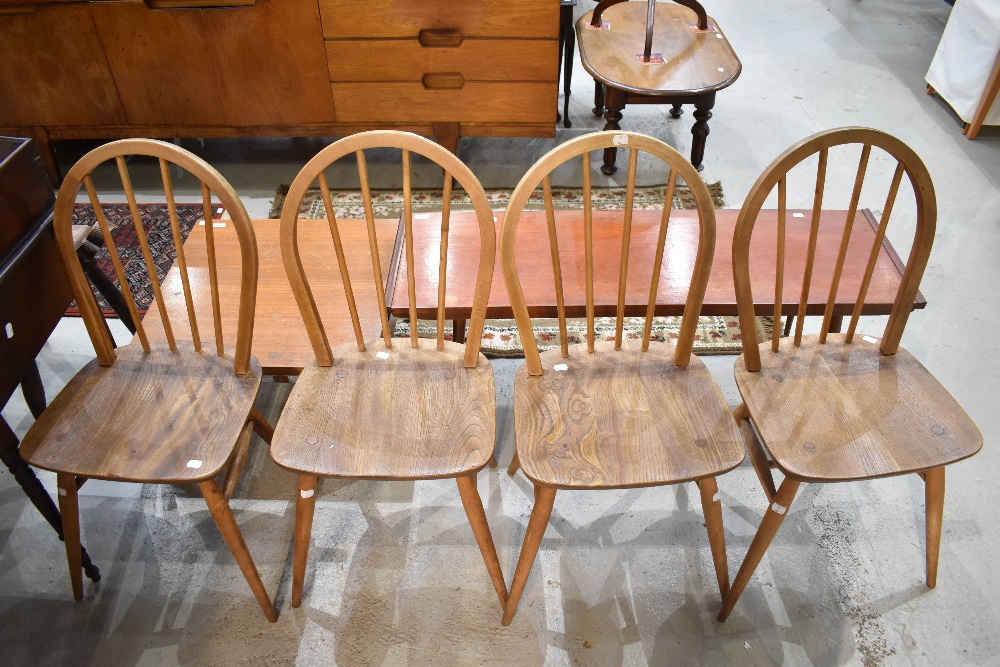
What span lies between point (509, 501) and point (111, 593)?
0.91m

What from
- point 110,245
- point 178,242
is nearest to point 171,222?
point 178,242

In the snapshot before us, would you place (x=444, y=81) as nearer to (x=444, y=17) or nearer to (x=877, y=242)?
(x=444, y=17)

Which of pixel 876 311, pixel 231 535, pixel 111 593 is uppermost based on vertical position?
pixel 876 311

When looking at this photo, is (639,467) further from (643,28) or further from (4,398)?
(643,28)

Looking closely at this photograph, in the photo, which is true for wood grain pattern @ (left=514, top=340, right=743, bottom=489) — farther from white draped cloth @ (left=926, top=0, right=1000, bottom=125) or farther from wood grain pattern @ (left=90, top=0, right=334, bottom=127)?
white draped cloth @ (left=926, top=0, right=1000, bottom=125)

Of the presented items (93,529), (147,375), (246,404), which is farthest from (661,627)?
(93,529)

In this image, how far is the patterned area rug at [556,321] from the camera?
2244 millimetres

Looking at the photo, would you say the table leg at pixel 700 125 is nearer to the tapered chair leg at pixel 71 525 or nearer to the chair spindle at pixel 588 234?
the chair spindle at pixel 588 234

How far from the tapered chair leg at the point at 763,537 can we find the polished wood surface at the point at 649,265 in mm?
462

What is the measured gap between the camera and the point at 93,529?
1.78 m

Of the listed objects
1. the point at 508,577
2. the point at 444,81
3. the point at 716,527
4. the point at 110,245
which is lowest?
the point at 508,577

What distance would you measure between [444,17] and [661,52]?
32.3 inches

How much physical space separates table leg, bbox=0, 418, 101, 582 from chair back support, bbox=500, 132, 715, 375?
1.00 m

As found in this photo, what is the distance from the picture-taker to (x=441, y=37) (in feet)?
8.38
